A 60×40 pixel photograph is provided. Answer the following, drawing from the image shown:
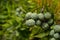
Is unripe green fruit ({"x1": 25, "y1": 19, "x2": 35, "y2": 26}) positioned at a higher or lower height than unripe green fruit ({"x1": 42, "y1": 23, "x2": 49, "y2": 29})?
higher

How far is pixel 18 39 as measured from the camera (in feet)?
5.23

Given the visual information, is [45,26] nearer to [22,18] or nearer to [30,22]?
[30,22]

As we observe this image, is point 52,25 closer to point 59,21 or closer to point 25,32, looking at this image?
point 59,21

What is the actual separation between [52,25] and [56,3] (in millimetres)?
152

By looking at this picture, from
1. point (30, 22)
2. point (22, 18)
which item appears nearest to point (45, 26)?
point (30, 22)

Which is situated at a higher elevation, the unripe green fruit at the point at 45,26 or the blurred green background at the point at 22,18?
the blurred green background at the point at 22,18

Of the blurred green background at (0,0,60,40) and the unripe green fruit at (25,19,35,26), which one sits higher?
the blurred green background at (0,0,60,40)

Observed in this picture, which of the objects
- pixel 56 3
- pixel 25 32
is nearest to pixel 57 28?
pixel 56 3

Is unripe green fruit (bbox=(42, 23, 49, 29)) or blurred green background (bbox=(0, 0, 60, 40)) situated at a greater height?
blurred green background (bbox=(0, 0, 60, 40))

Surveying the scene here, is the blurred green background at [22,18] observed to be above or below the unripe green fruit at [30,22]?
above

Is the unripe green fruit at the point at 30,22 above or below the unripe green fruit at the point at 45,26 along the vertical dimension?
above

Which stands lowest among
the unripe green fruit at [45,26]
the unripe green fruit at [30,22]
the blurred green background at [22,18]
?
the unripe green fruit at [45,26]

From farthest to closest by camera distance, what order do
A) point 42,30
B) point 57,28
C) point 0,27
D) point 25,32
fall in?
point 0,27
point 25,32
point 42,30
point 57,28

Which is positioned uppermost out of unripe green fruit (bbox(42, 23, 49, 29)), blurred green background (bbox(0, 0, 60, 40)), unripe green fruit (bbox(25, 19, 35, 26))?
blurred green background (bbox(0, 0, 60, 40))
